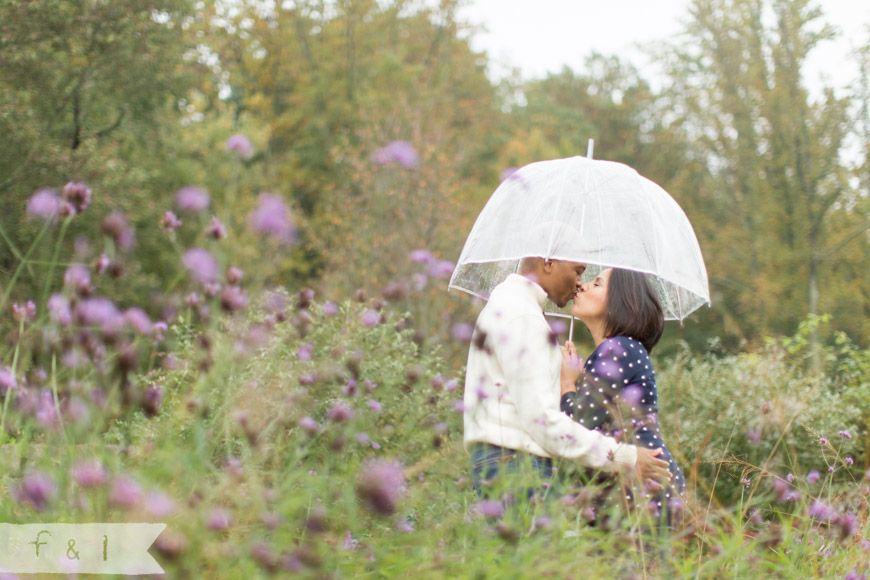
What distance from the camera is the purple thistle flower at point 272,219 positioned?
2.10m

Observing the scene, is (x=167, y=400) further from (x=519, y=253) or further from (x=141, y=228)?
(x=141, y=228)

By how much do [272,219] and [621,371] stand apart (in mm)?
1467

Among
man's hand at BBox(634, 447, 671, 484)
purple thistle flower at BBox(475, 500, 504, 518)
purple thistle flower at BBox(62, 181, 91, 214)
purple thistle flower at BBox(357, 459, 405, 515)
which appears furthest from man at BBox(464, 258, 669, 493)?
purple thistle flower at BBox(62, 181, 91, 214)

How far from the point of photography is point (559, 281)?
291 centimetres

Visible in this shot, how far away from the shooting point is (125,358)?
6.53ft

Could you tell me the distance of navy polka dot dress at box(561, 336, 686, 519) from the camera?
290 cm

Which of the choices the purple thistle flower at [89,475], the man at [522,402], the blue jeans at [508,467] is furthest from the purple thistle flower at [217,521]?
the man at [522,402]

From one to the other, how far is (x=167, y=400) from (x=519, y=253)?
6.07 feet

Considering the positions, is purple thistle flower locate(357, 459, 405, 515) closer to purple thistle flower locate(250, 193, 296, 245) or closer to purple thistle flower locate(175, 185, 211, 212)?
purple thistle flower locate(250, 193, 296, 245)

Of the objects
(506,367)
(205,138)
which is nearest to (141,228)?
(205,138)

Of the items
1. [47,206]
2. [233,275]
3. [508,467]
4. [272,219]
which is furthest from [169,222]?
[508,467]

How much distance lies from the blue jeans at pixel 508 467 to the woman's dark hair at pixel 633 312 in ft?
2.09

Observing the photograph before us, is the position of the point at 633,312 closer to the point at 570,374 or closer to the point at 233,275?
the point at 570,374

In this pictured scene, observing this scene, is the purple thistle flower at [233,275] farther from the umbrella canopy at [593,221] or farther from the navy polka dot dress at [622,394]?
the navy polka dot dress at [622,394]
